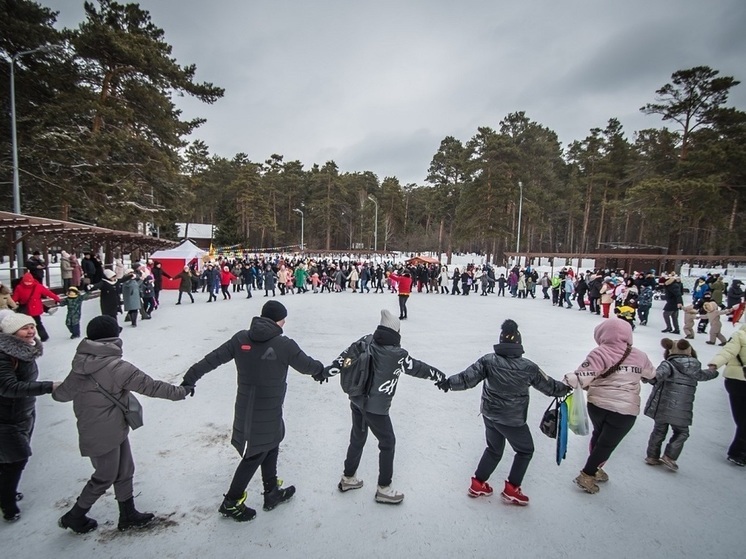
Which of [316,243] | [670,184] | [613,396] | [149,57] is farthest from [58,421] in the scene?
[316,243]

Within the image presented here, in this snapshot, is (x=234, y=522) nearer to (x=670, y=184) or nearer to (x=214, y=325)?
(x=214, y=325)

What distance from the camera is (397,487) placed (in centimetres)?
322

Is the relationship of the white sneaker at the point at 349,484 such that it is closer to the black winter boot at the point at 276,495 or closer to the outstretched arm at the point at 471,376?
the black winter boot at the point at 276,495

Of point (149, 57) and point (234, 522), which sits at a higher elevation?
point (149, 57)

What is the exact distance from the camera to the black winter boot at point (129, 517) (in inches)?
104

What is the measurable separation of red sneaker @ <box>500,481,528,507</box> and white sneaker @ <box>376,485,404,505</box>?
876 mm

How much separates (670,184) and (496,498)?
27.5 metres

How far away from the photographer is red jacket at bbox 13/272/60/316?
674 centimetres

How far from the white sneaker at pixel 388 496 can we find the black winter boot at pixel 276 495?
0.72m

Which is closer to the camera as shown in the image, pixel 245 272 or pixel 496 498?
pixel 496 498

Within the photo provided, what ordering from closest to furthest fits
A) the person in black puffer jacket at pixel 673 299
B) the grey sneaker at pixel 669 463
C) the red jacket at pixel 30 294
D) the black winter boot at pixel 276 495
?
the black winter boot at pixel 276 495, the grey sneaker at pixel 669 463, the red jacket at pixel 30 294, the person in black puffer jacket at pixel 673 299

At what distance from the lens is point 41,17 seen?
15219mm

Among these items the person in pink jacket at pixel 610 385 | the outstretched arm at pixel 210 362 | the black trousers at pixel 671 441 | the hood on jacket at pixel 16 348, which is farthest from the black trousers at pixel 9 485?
the black trousers at pixel 671 441

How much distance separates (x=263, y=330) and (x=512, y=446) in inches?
83.7
